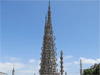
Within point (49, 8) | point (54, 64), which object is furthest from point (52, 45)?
point (49, 8)

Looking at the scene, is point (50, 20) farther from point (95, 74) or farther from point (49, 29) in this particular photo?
point (95, 74)

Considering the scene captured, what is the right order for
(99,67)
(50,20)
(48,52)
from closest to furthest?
(99,67), (48,52), (50,20)

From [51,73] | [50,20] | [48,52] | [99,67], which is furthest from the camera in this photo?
[50,20]

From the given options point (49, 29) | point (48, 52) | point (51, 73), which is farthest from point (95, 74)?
point (49, 29)

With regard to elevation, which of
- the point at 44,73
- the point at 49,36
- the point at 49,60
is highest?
the point at 49,36

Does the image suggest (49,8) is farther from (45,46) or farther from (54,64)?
Answer: (54,64)

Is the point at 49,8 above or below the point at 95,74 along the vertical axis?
above

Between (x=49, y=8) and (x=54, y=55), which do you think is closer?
(x=54, y=55)

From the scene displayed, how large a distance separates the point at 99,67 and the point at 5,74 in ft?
103

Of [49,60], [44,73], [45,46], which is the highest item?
[45,46]

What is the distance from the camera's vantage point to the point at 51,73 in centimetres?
6688

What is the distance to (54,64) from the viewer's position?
228ft

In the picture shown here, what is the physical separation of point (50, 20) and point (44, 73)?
86.2 feet

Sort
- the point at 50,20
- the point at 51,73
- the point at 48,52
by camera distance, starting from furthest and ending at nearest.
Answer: the point at 50,20
the point at 48,52
the point at 51,73
